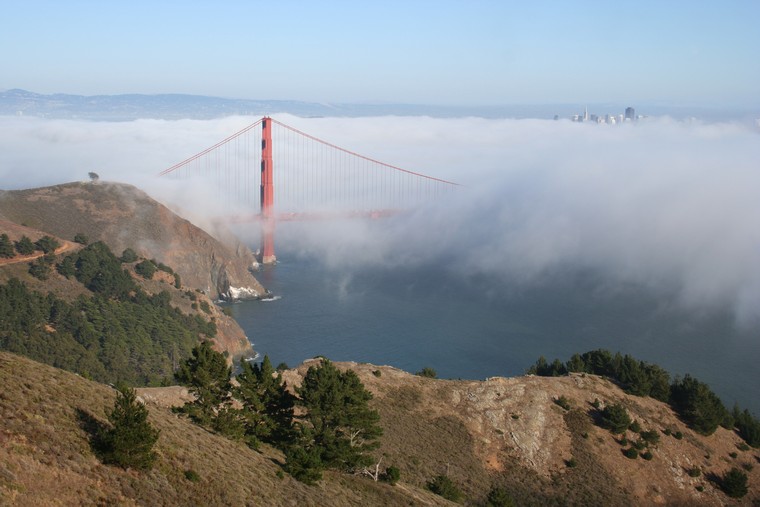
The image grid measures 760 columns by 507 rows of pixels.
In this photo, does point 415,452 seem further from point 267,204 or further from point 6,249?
point 267,204

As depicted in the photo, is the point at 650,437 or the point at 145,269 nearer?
the point at 650,437

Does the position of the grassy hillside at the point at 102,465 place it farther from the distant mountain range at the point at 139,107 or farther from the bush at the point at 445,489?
the distant mountain range at the point at 139,107

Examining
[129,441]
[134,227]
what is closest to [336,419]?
[129,441]

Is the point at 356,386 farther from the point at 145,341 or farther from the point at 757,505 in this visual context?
the point at 145,341

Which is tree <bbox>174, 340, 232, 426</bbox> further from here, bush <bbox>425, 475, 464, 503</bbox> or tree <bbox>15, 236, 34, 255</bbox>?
tree <bbox>15, 236, 34, 255</bbox>

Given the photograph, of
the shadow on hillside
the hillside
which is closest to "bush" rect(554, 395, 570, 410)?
the hillside

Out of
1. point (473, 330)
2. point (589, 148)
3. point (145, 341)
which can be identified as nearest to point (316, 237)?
point (473, 330)
